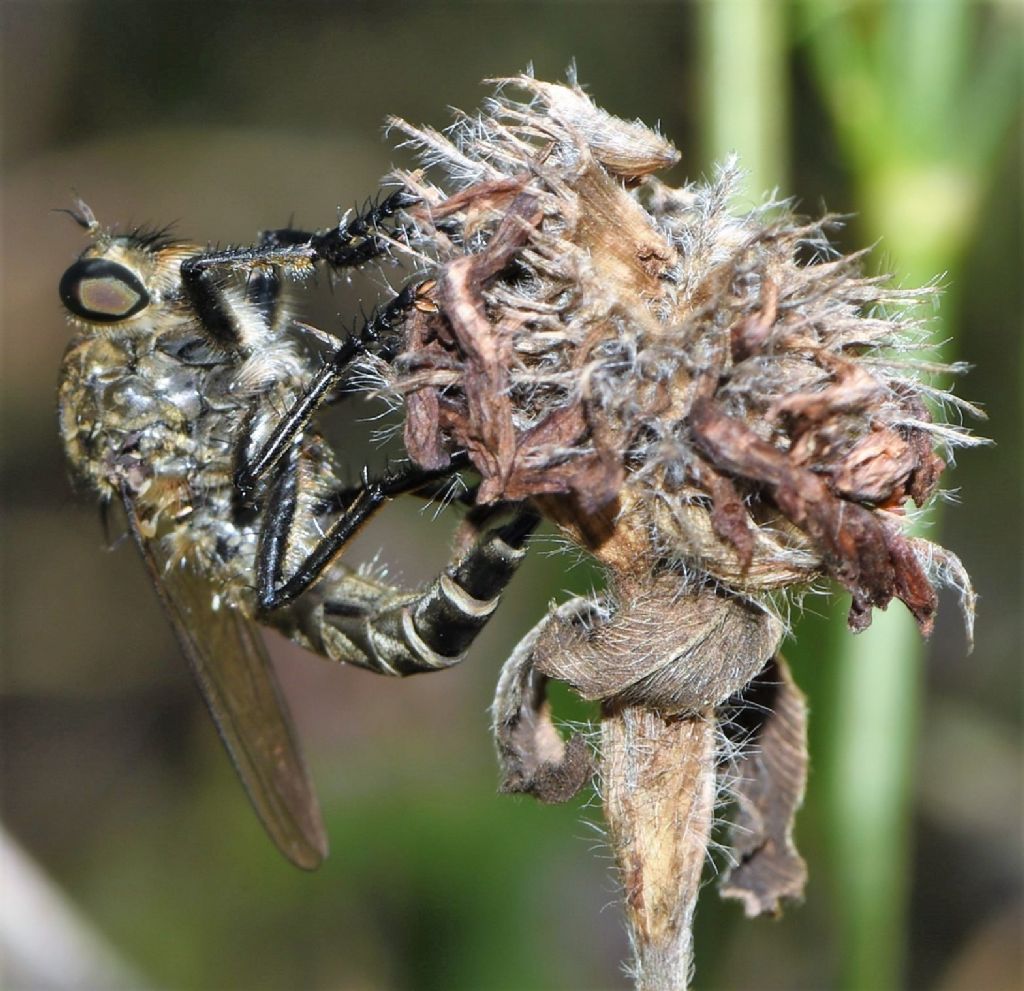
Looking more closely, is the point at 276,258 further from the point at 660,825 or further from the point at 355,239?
the point at 660,825

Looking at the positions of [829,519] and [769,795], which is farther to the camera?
[769,795]

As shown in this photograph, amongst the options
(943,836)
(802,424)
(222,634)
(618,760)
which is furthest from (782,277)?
(943,836)

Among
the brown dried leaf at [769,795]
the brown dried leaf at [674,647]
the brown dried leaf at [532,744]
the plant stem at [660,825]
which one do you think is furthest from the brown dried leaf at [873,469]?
the brown dried leaf at [532,744]

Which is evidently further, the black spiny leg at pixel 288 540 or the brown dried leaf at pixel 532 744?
the black spiny leg at pixel 288 540

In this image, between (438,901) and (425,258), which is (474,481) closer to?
(425,258)

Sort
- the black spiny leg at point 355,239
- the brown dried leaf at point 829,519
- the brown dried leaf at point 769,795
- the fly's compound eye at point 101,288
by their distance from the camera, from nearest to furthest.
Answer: the brown dried leaf at point 829,519 → the black spiny leg at point 355,239 → the brown dried leaf at point 769,795 → the fly's compound eye at point 101,288

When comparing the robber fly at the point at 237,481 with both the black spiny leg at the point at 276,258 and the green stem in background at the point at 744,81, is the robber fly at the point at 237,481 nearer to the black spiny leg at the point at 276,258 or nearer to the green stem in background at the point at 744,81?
the black spiny leg at the point at 276,258

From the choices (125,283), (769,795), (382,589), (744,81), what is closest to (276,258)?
(125,283)
